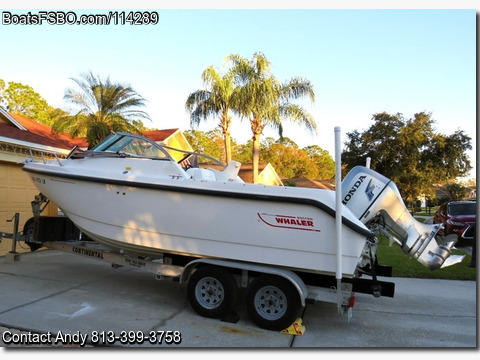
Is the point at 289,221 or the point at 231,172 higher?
the point at 231,172

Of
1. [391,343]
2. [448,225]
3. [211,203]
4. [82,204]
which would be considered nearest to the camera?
[391,343]

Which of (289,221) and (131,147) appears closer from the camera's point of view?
(289,221)

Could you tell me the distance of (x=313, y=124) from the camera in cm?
1775

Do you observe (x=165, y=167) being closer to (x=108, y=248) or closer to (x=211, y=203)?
(x=211, y=203)

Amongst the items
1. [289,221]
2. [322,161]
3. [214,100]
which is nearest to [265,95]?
[214,100]

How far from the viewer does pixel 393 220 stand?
5012 millimetres

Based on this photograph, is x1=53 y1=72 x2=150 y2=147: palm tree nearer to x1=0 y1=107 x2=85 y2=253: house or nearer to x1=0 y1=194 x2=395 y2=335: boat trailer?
x1=0 y1=107 x2=85 y2=253: house

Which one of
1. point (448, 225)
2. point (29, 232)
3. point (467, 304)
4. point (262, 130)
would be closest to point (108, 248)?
point (29, 232)

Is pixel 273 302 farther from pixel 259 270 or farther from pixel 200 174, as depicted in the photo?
pixel 200 174

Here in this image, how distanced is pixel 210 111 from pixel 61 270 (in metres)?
12.1

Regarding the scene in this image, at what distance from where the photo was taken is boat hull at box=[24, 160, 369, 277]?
4.58 meters

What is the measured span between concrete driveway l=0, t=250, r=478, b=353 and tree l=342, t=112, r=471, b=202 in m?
18.9

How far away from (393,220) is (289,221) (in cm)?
142

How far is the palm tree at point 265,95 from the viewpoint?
681 inches
